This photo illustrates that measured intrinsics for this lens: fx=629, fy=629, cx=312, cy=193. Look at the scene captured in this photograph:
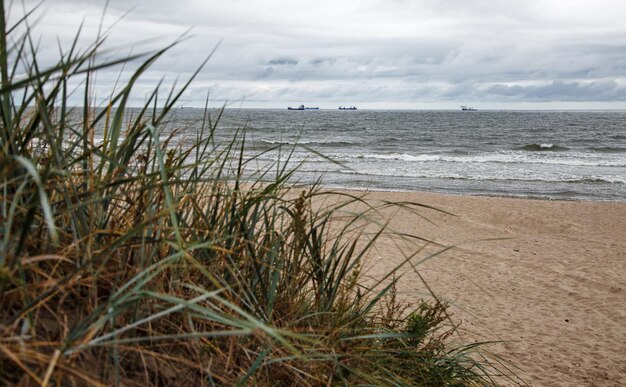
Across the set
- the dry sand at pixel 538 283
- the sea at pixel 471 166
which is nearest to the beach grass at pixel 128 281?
the dry sand at pixel 538 283

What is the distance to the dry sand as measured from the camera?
18.4ft

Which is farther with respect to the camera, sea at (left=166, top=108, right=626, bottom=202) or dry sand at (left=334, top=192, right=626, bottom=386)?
sea at (left=166, top=108, right=626, bottom=202)

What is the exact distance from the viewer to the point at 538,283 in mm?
8211

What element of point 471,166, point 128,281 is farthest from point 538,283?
point 471,166

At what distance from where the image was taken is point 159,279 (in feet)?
5.99

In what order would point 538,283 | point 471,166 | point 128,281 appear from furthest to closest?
point 471,166 < point 538,283 < point 128,281

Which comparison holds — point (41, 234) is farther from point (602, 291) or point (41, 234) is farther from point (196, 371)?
point (602, 291)

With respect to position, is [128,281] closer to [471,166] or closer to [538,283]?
[538,283]

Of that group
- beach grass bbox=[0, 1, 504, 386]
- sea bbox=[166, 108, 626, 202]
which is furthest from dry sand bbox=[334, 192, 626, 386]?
sea bbox=[166, 108, 626, 202]

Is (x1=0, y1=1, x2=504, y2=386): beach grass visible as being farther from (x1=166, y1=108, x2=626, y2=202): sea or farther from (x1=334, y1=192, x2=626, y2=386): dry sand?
(x1=166, y1=108, x2=626, y2=202): sea

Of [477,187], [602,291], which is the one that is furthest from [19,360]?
[477,187]

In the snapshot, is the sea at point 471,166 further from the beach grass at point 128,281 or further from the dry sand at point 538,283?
the beach grass at point 128,281

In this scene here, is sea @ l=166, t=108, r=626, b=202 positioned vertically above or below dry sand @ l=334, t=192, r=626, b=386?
above

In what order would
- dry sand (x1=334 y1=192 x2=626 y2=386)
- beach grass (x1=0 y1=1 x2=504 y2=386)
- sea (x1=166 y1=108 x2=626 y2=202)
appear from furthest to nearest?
sea (x1=166 y1=108 x2=626 y2=202) < dry sand (x1=334 y1=192 x2=626 y2=386) < beach grass (x1=0 y1=1 x2=504 y2=386)
